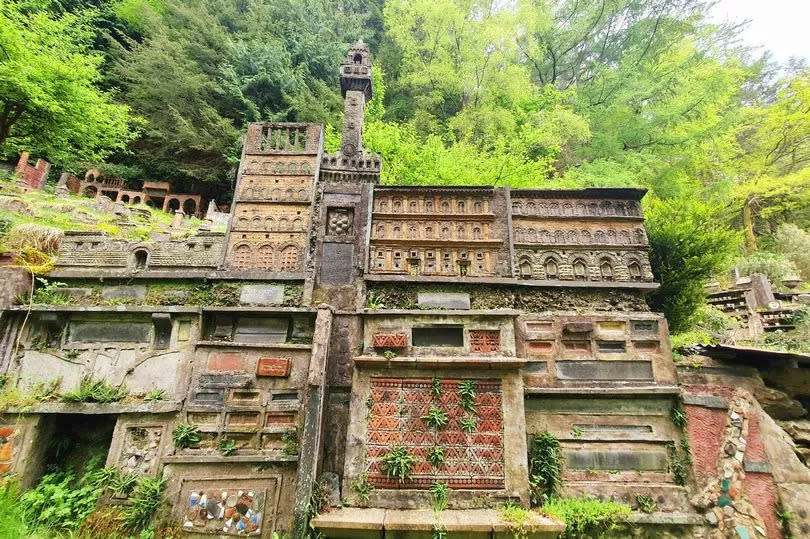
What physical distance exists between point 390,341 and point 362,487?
256cm

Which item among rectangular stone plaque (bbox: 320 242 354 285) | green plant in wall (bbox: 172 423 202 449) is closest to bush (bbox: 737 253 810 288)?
rectangular stone plaque (bbox: 320 242 354 285)

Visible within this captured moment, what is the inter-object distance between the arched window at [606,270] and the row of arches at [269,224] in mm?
7157

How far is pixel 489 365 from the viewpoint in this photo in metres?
7.00

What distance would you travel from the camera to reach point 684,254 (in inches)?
361

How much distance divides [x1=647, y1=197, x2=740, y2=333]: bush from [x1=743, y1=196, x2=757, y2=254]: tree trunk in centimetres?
1384

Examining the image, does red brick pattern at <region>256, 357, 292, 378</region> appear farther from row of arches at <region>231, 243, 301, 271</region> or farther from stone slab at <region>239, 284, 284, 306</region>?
row of arches at <region>231, 243, 301, 271</region>

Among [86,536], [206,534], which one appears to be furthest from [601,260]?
[86,536]

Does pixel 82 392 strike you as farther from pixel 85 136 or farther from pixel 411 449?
pixel 85 136

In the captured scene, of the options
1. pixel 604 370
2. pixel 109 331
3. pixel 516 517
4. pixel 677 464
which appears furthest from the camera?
pixel 109 331

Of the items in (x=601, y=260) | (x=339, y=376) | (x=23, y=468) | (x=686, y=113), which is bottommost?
(x=23, y=468)

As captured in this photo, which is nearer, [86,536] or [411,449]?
[86,536]

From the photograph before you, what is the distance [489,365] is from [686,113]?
44.9 ft

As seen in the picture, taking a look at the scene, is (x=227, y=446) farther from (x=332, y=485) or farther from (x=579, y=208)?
(x=579, y=208)

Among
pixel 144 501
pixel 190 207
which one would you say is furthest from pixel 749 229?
pixel 190 207
